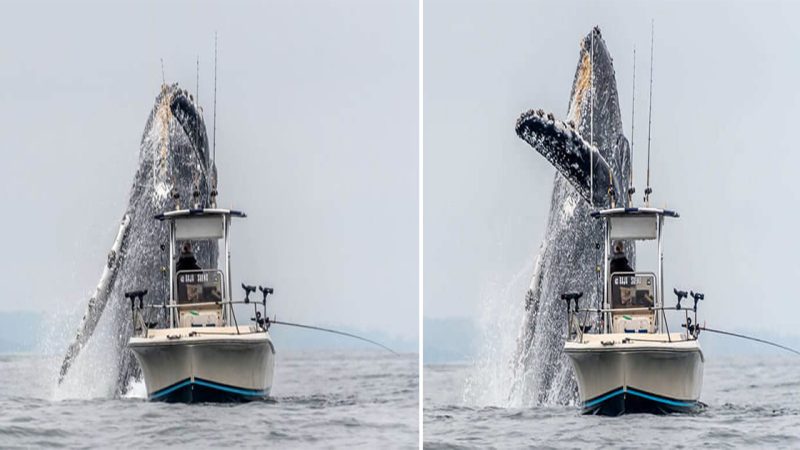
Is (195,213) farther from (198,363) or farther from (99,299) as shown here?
(198,363)

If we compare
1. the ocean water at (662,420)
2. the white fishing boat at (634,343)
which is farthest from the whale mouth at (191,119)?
the white fishing boat at (634,343)

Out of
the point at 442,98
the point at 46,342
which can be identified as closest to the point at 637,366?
the point at 442,98

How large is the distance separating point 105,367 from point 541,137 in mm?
4098

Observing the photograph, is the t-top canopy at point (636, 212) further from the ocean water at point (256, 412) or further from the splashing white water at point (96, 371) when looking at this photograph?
the splashing white water at point (96, 371)

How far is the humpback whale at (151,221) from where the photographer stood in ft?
55.5

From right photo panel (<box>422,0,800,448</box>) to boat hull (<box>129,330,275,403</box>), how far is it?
207 centimetres

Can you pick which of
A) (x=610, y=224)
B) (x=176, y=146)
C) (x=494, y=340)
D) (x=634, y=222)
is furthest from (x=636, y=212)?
(x=176, y=146)

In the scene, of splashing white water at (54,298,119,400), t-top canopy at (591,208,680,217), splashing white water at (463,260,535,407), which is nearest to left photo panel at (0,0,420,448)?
splashing white water at (54,298,119,400)

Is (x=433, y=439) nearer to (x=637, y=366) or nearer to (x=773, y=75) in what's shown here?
(x=637, y=366)

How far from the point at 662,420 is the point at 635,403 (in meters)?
0.32

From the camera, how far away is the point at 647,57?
1762 cm

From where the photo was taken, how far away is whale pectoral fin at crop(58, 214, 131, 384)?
16844 mm

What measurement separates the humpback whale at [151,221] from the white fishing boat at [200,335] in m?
0.11

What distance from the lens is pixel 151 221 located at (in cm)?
1708
